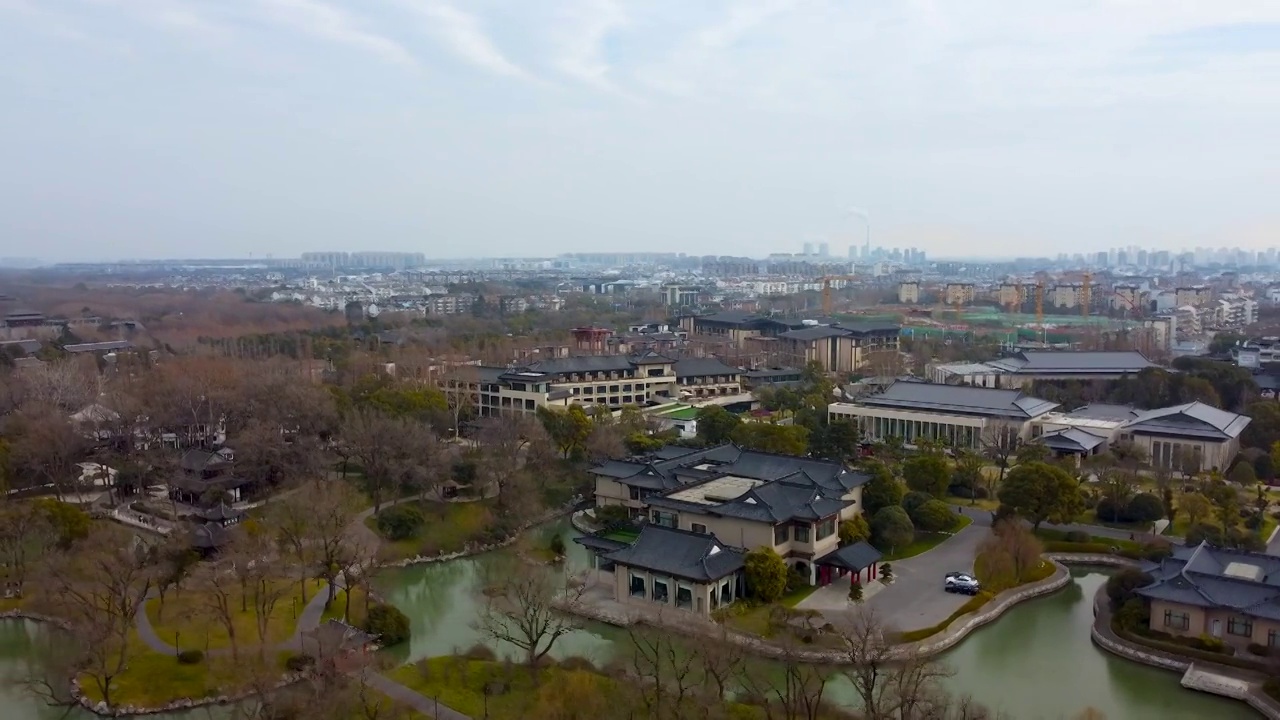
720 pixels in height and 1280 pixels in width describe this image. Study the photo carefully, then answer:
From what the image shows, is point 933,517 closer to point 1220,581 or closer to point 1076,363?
point 1220,581

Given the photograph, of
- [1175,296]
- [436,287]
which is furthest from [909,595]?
[436,287]

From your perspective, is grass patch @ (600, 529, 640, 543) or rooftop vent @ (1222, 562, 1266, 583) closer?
rooftop vent @ (1222, 562, 1266, 583)

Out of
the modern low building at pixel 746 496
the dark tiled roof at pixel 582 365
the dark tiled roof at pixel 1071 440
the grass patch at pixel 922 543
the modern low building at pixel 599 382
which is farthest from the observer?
the dark tiled roof at pixel 582 365

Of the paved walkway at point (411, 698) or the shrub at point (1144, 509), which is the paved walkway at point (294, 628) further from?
the shrub at point (1144, 509)

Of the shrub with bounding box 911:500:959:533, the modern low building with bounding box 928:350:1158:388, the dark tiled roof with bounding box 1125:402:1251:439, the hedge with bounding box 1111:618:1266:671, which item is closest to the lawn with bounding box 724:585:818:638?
the shrub with bounding box 911:500:959:533

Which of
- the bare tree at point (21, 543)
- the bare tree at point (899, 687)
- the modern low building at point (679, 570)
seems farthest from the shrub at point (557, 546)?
the bare tree at point (21, 543)

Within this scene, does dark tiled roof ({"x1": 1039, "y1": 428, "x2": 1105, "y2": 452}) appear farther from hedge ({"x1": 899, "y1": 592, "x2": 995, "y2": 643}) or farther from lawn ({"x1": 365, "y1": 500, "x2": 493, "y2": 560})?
lawn ({"x1": 365, "y1": 500, "x2": 493, "y2": 560})
